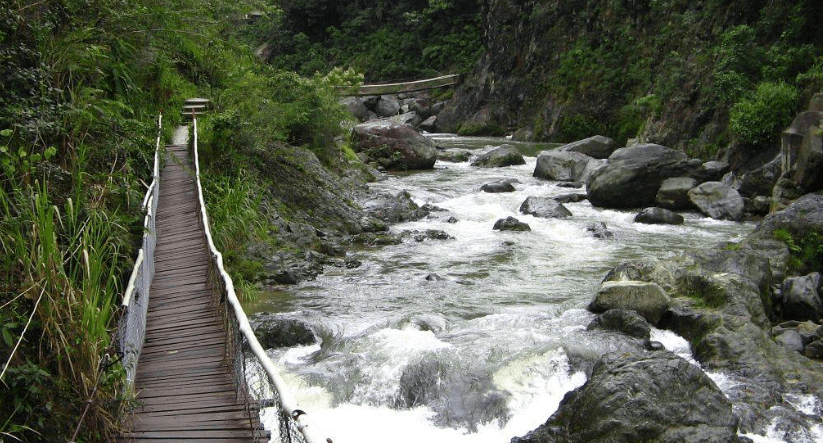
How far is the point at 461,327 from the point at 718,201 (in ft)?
30.1

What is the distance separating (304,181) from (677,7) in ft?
55.7

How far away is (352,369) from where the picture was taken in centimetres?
830

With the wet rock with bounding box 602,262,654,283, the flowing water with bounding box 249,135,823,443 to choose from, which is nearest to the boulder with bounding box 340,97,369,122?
the flowing water with bounding box 249,135,823,443

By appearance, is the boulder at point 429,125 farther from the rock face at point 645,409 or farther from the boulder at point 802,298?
the rock face at point 645,409

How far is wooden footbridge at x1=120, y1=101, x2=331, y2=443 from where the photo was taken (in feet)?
16.3

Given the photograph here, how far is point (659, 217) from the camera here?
15.6 m

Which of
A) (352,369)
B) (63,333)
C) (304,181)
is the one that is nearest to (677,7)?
(304,181)

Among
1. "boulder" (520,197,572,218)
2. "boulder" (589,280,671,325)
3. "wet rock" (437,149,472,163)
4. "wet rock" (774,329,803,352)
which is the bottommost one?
"wet rock" (437,149,472,163)

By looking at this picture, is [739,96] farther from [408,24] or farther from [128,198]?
[408,24]

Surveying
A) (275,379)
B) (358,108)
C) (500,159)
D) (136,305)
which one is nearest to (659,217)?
(500,159)

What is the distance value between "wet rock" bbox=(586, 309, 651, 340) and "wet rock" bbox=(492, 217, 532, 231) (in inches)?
240

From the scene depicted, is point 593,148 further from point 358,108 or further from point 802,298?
point 358,108

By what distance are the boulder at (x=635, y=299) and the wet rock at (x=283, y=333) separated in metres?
3.93

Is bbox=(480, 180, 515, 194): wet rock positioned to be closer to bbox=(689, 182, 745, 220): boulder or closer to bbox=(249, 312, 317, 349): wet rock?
bbox=(689, 182, 745, 220): boulder
